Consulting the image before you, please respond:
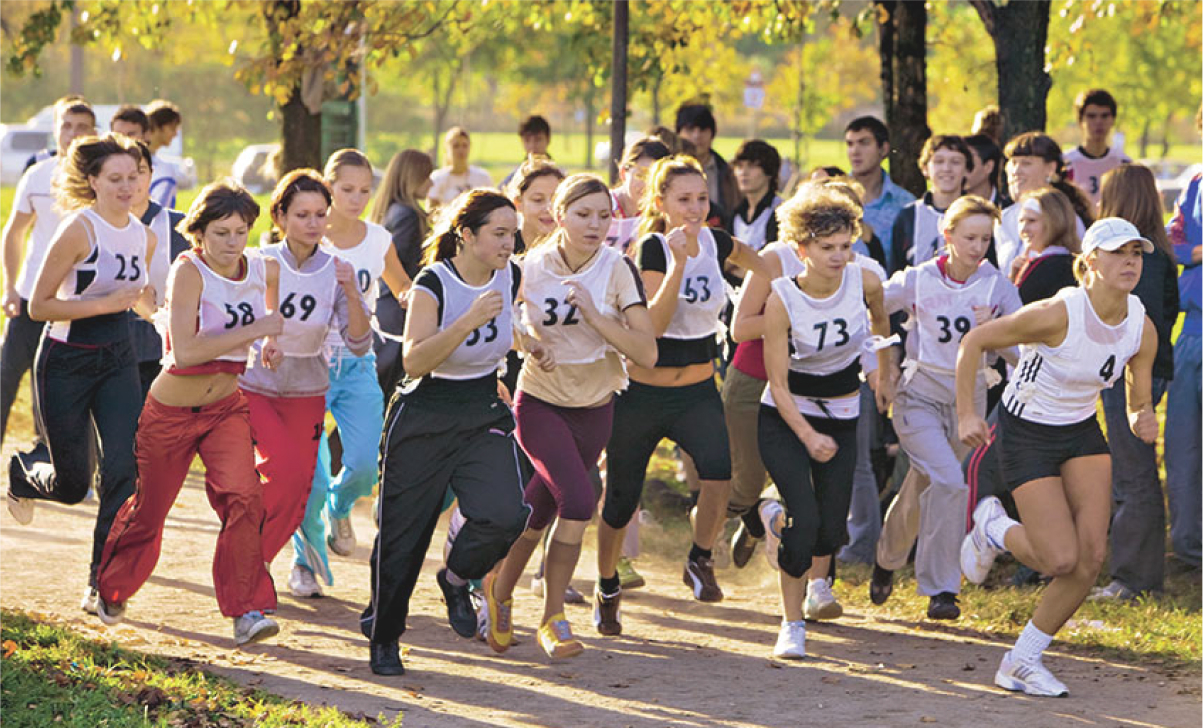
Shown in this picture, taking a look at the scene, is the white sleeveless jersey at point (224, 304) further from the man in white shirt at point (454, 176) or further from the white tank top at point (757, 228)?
the man in white shirt at point (454, 176)

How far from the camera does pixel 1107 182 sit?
8672 mm

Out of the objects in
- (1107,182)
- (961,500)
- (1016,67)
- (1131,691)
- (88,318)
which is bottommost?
(1131,691)

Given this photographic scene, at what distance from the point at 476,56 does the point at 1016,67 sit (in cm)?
4756

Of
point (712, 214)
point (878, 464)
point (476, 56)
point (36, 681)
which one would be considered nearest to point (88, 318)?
point (36, 681)

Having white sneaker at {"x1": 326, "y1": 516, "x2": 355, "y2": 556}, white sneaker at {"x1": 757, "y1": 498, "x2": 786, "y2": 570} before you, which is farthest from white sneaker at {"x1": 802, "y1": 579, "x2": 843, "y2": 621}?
white sneaker at {"x1": 326, "y1": 516, "x2": 355, "y2": 556}

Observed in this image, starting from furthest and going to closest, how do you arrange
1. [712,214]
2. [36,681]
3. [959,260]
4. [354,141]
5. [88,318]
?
[354,141], [712,214], [959,260], [88,318], [36,681]

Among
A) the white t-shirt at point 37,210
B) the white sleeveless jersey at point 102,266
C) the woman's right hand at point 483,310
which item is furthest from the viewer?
the white t-shirt at point 37,210

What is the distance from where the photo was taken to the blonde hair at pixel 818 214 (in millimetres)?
7715

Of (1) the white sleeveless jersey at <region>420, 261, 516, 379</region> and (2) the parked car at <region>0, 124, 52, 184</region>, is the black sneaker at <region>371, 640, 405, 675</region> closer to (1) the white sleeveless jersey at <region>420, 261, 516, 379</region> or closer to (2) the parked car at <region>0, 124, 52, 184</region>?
(1) the white sleeveless jersey at <region>420, 261, 516, 379</region>

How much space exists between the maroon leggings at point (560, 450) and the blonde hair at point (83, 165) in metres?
2.15

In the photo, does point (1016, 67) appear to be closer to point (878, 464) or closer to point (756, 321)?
point (878, 464)

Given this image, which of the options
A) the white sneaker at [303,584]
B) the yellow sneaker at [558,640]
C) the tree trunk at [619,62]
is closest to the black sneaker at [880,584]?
the yellow sneaker at [558,640]

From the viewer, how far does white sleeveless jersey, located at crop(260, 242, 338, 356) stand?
8.05 meters

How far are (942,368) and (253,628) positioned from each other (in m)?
3.47
